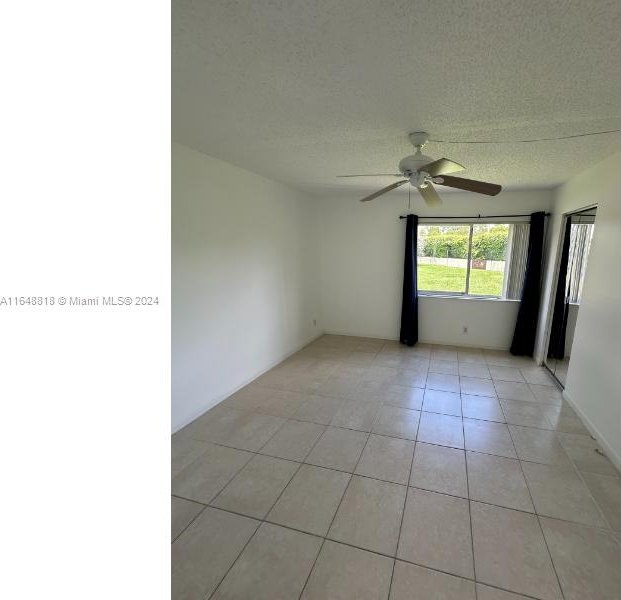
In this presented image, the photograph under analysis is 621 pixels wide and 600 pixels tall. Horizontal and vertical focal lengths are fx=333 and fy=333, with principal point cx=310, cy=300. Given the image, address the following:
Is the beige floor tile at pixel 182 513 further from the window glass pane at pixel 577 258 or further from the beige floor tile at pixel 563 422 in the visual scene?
the window glass pane at pixel 577 258

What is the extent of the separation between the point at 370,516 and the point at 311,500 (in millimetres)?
352

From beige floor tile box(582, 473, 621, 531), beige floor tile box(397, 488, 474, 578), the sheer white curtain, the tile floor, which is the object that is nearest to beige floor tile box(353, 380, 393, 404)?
the tile floor

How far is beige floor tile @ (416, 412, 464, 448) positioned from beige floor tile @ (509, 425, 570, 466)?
15.7 inches

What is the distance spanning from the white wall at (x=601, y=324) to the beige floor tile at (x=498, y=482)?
728 millimetres

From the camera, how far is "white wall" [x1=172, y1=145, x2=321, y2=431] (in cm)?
268

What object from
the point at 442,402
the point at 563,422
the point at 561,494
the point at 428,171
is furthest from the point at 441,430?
the point at 428,171

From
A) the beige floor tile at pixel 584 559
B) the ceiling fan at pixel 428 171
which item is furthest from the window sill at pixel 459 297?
the beige floor tile at pixel 584 559

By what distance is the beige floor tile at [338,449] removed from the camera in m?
2.33

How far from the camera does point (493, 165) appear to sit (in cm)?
299

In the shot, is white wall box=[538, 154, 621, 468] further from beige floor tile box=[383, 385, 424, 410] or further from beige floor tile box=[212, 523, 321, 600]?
beige floor tile box=[212, 523, 321, 600]

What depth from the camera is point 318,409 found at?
10.2 feet
